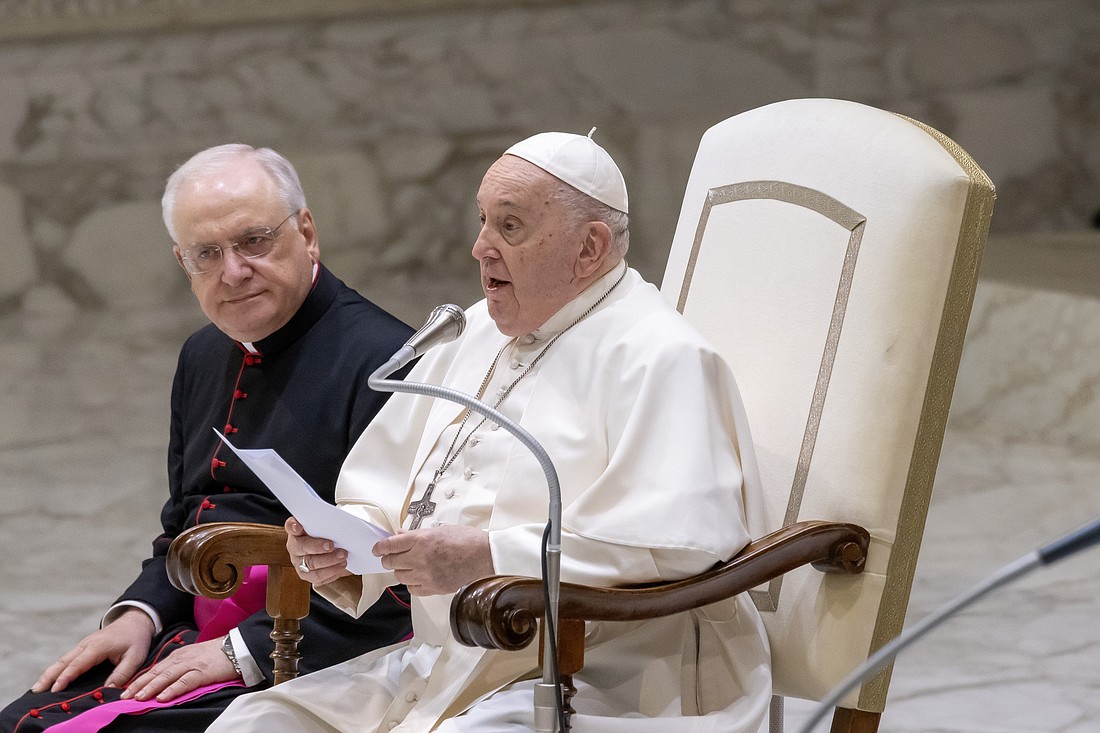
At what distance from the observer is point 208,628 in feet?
10.4

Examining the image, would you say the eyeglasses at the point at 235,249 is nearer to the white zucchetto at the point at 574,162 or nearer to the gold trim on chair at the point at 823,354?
the white zucchetto at the point at 574,162

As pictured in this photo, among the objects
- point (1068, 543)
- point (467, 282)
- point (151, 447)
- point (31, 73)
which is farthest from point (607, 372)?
point (31, 73)

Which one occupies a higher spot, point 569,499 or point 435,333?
point 435,333

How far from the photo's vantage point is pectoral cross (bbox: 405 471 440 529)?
9.25ft

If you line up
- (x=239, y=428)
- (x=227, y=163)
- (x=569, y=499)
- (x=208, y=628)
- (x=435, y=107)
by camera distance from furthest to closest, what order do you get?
1. (x=435, y=107)
2. (x=239, y=428)
3. (x=227, y=163)
4. (x=208, y=628)
5. (x=569, y=499)

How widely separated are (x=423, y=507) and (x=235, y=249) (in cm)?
79

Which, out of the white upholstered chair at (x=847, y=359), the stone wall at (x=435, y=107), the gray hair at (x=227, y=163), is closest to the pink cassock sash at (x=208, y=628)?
the gray hair at (x=227, y=163)

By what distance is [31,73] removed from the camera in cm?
881

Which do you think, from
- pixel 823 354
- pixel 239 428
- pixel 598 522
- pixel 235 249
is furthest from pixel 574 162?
pixel 239 428

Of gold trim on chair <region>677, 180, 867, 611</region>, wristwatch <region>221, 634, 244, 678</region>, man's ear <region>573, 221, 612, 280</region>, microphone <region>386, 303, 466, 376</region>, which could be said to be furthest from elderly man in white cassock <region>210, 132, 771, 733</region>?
microphone <region>386, 303, 466, 376</region>

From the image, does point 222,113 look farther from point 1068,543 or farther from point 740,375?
point 1068,543

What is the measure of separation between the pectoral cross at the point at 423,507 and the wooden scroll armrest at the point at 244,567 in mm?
242

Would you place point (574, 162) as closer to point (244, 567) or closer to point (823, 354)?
point (823, 354)

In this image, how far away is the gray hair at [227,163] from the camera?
3277 mm
